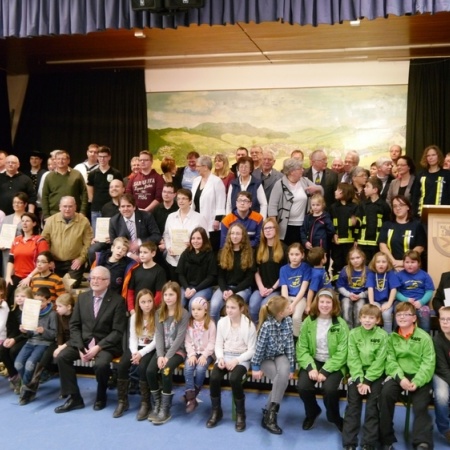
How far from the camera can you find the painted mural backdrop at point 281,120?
9.09 meters

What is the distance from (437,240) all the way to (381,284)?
2.19ft

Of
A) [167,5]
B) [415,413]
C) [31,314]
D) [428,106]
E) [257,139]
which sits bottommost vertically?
[415,413]

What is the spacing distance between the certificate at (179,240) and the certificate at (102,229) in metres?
0.78

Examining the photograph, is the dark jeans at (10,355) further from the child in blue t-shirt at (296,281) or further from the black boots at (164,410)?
the child in blue t-shirt at (296,281)

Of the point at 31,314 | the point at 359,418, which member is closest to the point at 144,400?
the point at 31,314

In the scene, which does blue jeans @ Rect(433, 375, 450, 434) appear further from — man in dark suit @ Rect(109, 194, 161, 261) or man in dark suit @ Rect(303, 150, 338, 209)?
man in dark suit @ Rect(109, 194, 161, 261)

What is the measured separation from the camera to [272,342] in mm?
4633

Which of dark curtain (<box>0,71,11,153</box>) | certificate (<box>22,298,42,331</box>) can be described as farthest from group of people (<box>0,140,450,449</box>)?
dark curtain (<box>0,71,11,153</box>)

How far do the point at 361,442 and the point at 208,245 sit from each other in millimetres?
2322

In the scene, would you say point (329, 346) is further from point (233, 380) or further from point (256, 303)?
point (256, 303)

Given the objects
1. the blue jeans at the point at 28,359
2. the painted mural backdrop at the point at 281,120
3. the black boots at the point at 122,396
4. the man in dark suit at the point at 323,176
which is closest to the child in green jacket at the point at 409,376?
the black boots at the point at 122,396

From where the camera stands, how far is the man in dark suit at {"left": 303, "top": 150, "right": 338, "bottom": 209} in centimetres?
663

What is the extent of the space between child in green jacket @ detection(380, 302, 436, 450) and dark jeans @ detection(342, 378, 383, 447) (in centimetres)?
6

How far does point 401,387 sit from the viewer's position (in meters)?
4.26
